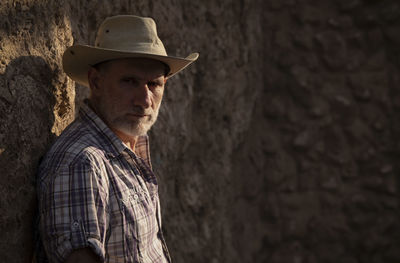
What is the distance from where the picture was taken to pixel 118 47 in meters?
2.07

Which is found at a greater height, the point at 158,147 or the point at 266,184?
the point at 158,147

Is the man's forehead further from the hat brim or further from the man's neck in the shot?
the man's neck

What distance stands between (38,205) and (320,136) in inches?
120

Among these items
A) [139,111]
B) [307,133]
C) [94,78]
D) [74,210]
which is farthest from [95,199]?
[307,133]

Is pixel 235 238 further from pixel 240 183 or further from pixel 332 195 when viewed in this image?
pixel 332 195

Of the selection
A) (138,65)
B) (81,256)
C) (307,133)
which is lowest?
(81,256)

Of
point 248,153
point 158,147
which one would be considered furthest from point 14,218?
point 248,153

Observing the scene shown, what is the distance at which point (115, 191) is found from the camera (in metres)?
1.85

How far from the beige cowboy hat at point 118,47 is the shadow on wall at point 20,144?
0.48ft

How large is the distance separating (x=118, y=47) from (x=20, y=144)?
52 cm

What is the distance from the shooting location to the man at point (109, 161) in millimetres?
1724

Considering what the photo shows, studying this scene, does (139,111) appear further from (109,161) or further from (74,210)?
(74,210)

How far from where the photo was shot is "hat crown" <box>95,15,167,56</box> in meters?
2.09

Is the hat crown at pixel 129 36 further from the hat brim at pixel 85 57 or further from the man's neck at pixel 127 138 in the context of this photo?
the man's neck at pixel 127 138
